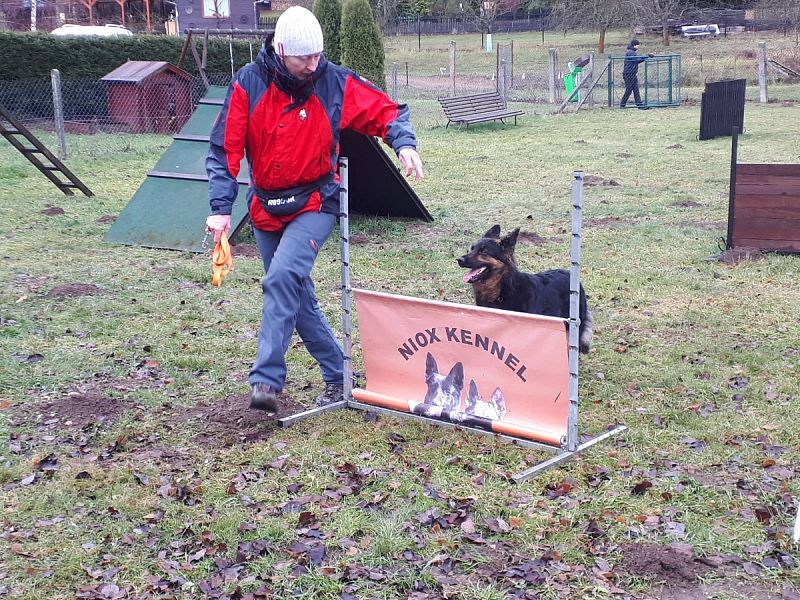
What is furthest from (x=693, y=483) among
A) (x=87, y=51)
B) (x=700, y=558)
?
(x=87, y=51)

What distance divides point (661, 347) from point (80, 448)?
3.83 m

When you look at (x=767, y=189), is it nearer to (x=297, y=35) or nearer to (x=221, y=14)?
(x=297, y=35)

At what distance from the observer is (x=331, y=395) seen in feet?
16.6

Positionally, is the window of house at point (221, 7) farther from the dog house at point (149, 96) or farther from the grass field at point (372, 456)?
the grass field at point (372, 456)

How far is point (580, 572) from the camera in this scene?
3205 millimetres

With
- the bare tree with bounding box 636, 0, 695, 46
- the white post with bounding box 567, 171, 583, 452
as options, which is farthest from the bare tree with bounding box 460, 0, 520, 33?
the white post with bounding box 567, 171, 583, 452

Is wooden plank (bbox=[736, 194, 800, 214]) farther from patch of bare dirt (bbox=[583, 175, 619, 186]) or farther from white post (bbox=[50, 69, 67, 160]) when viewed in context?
white post (bbox=[50, 69, 67, 160])

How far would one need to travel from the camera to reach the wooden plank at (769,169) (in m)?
Result: 7.80

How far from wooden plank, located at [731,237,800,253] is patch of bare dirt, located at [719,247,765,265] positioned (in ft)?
0.27

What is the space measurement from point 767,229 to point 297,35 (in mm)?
5768

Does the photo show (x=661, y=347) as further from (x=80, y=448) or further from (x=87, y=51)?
(x=87, y=51)

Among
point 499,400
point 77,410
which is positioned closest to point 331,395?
point 499,400

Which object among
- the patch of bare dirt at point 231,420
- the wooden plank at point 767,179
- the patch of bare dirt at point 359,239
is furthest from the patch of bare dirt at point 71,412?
the wooden plank at point 767,179

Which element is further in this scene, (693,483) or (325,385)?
(325,385)
